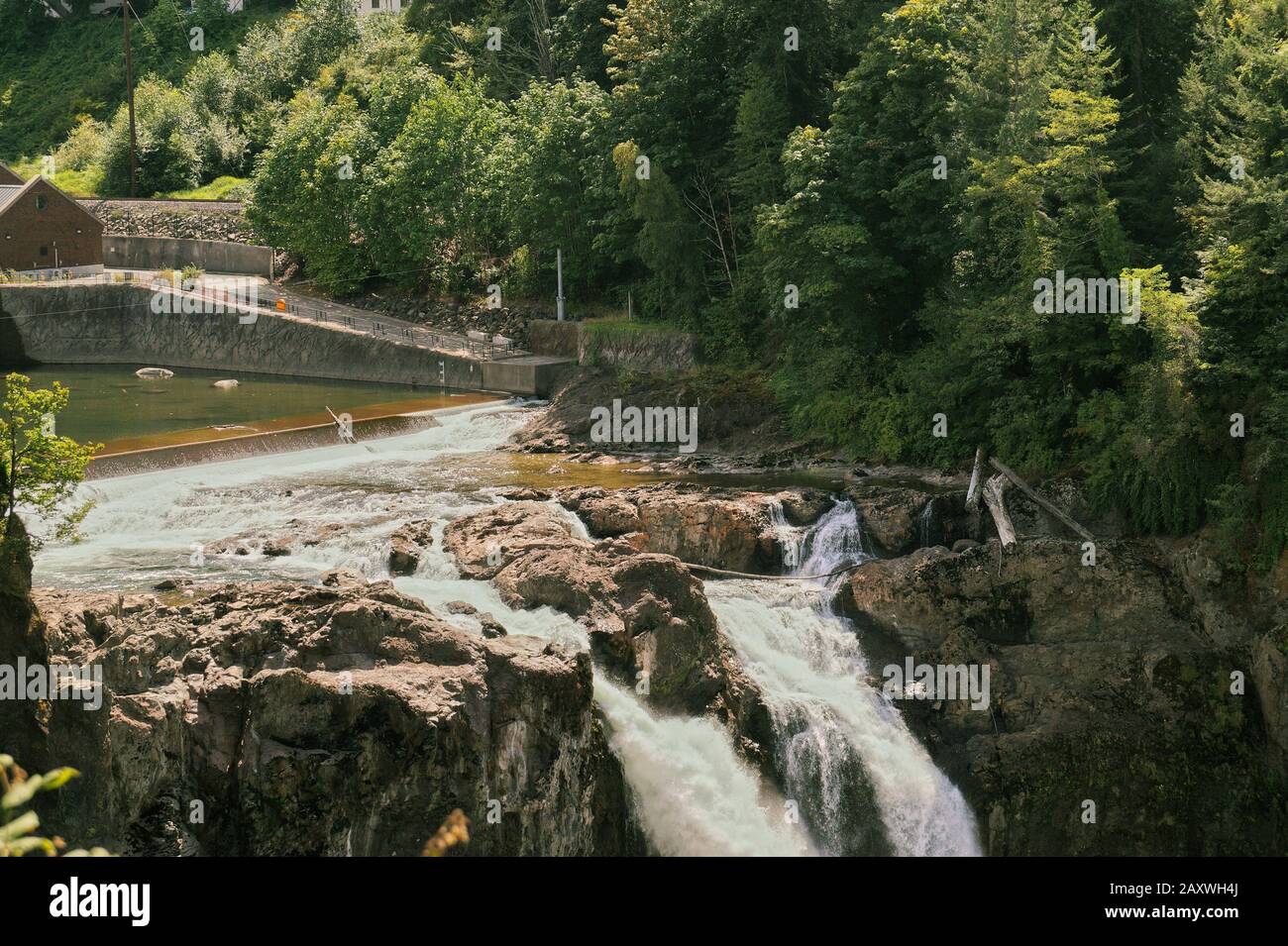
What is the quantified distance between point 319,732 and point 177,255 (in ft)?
182

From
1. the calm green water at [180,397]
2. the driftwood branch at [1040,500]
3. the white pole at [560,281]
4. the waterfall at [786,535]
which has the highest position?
the white pole at [560,281]

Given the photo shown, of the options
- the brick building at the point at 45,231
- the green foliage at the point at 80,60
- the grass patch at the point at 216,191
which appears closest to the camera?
the brick building at the point at 45,231

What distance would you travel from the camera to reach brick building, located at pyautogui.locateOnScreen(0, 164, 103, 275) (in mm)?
65750

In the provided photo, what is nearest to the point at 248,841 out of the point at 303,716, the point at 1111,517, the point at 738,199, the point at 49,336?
the point at 303,716

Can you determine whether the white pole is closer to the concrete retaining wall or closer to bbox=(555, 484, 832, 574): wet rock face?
the concrete retaining wall

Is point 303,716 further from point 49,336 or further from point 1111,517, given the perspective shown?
point 49,336

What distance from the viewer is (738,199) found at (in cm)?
5131

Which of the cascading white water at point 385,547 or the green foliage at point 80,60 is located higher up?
the green foliage at point 80,60

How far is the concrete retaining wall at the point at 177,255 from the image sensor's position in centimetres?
7119

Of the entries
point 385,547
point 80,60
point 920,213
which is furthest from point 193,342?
point 80,60

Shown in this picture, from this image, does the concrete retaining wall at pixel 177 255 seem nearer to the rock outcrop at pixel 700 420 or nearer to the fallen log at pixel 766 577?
the rock outcrop at pixel 700 420

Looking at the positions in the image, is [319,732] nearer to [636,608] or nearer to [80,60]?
[636,608]

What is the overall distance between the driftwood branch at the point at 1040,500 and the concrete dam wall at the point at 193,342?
76.5 ft

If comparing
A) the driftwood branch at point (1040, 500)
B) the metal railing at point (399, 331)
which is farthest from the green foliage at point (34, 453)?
the metal railing at point (399, 331)
